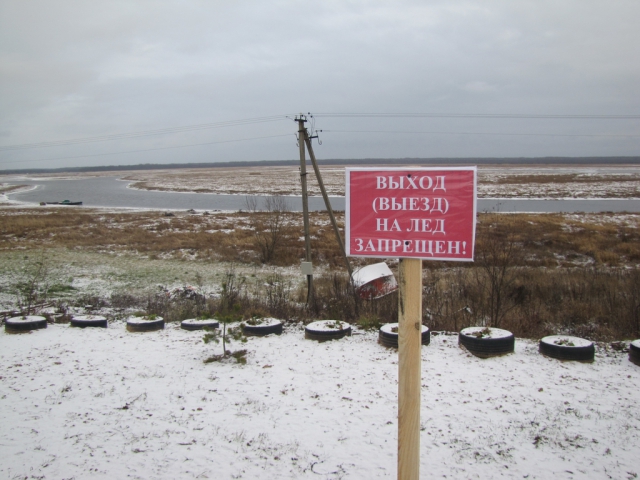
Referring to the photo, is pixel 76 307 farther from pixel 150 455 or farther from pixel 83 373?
pixel 150 455

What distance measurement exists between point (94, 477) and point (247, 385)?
1.89 m

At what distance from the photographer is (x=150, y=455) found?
385 centimetres

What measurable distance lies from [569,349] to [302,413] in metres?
3.31

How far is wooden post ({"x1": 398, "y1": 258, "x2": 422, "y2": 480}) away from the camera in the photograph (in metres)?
2.61

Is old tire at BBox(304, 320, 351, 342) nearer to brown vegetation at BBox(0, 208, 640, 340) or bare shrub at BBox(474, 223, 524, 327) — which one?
brown vegetation at BBox(0, 208, 640, 340)

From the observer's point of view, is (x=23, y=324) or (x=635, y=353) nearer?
(x=635, y=353)

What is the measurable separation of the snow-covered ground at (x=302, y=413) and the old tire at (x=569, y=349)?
104mm

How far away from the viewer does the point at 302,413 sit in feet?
14.9

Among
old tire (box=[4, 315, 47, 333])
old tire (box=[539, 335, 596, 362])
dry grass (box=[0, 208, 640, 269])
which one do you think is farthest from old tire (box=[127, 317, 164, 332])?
dry grass (box=[0, 208, 640, 269])

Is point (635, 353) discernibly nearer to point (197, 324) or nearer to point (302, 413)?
point (302, 413)

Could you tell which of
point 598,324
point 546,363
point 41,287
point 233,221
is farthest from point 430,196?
point 233,221

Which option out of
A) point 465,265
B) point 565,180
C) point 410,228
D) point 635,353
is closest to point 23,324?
point 410,228

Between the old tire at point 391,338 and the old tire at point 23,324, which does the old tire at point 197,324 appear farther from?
the old tire at point 391,338

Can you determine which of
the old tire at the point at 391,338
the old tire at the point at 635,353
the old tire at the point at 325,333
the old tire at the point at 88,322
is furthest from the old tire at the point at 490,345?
the old tire at the point at 88,322
